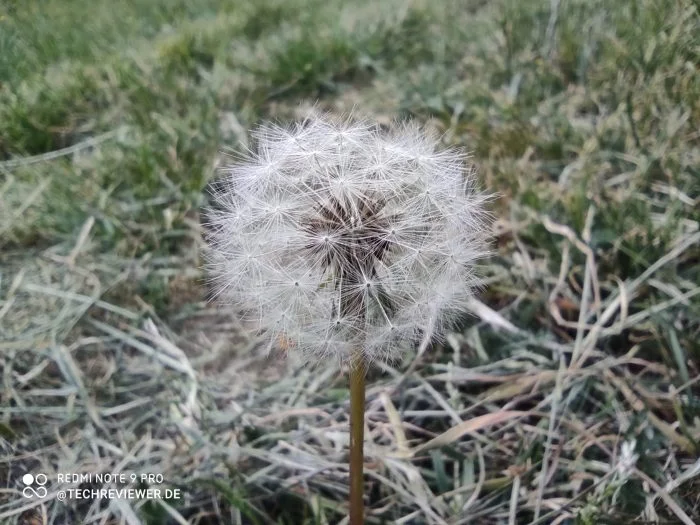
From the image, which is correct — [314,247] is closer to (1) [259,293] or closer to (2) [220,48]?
(1) [259,293]

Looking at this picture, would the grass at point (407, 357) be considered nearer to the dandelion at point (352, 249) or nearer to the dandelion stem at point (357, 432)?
the dandelion stem at point (357, 432)

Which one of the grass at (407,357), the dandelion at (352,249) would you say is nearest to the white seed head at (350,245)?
the dandelion at (352,249)

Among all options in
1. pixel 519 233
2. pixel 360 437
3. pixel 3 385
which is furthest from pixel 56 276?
pixel 519 233

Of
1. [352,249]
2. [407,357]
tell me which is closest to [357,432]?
[352,249]

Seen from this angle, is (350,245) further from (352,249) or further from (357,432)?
(357,432)

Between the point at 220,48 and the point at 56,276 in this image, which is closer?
the point at 56,276

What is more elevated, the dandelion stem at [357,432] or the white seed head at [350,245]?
the white seed head at [350,245]

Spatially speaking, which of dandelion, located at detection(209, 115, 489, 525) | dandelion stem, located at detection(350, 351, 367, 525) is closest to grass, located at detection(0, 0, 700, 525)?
dandelion stem, located at detection(350, 351, 367, 525)
